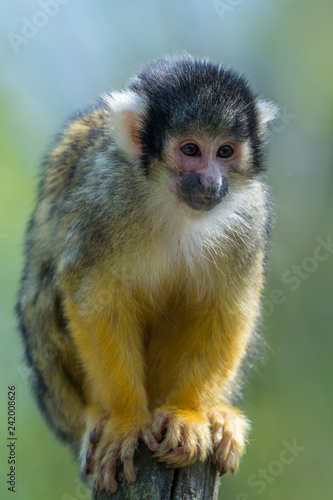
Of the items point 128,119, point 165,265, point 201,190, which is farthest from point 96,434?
point 128,119

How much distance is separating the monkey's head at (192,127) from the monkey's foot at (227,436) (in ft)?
4.61

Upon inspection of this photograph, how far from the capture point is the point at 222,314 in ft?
13.0

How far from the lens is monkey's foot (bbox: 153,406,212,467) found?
3.29 m

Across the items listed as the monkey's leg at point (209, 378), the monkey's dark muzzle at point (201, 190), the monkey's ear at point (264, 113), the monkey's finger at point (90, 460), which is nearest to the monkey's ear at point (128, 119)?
the monkey's dark muzzle at point (201, 190)

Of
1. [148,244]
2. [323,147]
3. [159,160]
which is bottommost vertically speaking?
[148,244]

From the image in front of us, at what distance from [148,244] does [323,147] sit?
587 centimetres

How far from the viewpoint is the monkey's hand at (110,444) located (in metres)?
3.31

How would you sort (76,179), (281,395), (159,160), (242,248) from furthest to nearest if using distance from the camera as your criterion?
(281,395)
(76,179)
(242,248)
(159,160)

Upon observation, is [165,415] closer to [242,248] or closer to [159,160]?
[242,248]

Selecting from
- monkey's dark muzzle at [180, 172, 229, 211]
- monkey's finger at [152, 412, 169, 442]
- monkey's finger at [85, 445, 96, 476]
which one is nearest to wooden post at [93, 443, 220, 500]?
monkey's finger at [152, 412, 169, 442]

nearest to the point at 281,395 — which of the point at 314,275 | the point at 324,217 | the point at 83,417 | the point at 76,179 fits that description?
the point at 314,275

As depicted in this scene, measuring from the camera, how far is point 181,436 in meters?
3.45

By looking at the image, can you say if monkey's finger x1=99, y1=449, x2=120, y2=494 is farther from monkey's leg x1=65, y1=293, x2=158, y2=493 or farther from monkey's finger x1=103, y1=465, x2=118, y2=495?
monkey's leg x1=65, y1=293, x2=158, y2=493

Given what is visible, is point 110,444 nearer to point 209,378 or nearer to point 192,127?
point 209,378
